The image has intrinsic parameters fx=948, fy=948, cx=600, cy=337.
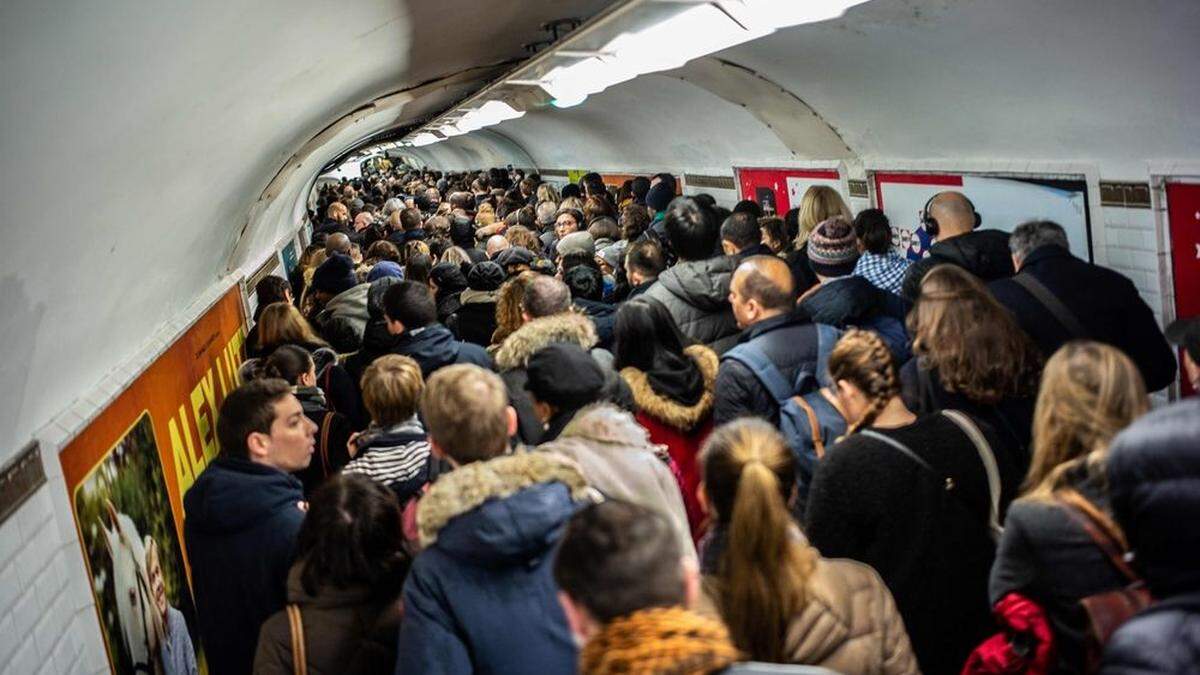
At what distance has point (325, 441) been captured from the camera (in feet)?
14.9

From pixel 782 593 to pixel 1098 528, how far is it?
0.77 m

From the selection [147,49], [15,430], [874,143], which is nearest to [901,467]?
[147,49]

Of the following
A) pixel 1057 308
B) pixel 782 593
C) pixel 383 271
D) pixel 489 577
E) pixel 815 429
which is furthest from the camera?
pixel 383 271

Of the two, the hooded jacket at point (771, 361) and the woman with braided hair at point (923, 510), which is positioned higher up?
the hooded jacket at point (771, 361)

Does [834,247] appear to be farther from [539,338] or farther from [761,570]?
[761,570]

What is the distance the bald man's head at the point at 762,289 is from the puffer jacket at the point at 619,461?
1.18 m

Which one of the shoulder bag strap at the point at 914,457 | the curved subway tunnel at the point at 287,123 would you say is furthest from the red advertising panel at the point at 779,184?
the shoulder bag strap at the point at 914,457

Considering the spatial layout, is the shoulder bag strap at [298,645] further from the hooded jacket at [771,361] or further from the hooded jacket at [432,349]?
the hooded jacket at [432,349]

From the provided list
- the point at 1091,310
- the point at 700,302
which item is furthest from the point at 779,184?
the point at 1091,310

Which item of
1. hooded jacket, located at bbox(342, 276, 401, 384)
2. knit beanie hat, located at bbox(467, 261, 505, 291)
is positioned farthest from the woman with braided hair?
knit beanie hat, located at bbox(467, 261, 505, 291)

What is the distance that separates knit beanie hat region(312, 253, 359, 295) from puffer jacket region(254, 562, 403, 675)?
5.06 m

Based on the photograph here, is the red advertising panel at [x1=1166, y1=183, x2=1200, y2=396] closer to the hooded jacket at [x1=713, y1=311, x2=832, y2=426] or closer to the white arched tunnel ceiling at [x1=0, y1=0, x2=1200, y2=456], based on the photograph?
the white arched tunnel ceiling at [x1=0, y1=0, x2=1200, y2=456]

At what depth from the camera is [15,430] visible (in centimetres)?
305

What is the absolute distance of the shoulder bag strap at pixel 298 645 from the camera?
2613 millimetres
